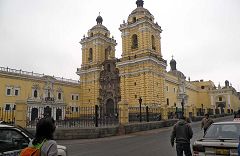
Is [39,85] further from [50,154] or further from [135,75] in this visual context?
[50,154]

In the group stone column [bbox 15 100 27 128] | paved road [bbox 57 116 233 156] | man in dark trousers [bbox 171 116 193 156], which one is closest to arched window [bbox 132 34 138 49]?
stone column [bbox 15 100 27 128]

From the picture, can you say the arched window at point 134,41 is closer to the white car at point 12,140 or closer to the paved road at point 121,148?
the paved road at point 121,148

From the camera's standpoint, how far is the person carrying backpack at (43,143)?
3.28 metres

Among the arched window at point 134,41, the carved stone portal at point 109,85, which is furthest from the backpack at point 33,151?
the carved stone portal at point 109,85

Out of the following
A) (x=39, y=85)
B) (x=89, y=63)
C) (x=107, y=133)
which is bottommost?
(x=107, y=133)

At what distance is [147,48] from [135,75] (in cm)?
460

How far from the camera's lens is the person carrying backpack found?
3279mm

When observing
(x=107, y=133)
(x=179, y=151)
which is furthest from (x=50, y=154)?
(x=107, y=133)

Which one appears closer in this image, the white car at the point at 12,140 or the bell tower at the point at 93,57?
the white car at the point at 12,140

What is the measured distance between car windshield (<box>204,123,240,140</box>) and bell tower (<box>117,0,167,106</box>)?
3096 cm

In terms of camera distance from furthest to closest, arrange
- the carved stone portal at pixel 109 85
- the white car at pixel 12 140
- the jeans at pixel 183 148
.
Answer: the carved stone portal at pixel 109 85 < the jeans at pixel 183 148 < the white car at pixel 12 140

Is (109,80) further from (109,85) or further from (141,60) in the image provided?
(141,60)

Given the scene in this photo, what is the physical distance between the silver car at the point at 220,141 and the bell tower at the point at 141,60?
1222 inches

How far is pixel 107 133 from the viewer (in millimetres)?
18016
